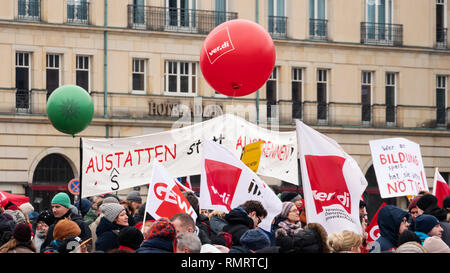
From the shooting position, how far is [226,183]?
10766 mm

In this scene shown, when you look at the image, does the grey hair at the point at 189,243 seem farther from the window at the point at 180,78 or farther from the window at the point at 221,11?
the window at the point at 221,11

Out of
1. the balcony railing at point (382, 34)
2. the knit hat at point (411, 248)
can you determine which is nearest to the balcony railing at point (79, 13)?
the balcony railing at point (382, 34)

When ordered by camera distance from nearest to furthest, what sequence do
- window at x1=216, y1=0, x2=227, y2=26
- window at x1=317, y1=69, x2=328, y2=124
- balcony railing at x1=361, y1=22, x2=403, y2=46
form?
window at x1=216, y1=0, x2=227, y2=26 < window at x1=317, y1=69, x2=328, y2=124 < balcony railing at x1=361, y1=22, x2=403, y2=46

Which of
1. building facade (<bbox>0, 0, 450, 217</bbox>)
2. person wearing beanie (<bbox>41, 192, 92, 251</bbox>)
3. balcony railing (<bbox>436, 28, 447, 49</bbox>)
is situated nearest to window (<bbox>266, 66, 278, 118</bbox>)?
building facade (<bbox>0, 0, 450, 217</bbox>)

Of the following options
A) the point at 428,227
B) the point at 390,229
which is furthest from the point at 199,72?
the point at 390,229

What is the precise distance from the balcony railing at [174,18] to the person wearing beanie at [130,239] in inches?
1003

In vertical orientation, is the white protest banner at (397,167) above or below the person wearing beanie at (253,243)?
above

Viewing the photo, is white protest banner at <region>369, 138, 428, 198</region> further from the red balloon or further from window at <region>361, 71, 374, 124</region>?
window at <region>361, 71, 374, 124</region>

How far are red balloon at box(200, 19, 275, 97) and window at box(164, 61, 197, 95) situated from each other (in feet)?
67.2

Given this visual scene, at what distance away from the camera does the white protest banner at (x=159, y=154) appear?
46.3 feet

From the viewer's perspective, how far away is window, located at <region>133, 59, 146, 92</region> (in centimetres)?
3312

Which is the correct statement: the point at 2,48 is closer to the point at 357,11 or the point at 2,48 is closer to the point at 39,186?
the point at 39,186

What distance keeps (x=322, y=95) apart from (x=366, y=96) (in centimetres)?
187

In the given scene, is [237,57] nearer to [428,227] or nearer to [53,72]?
[428,227]
